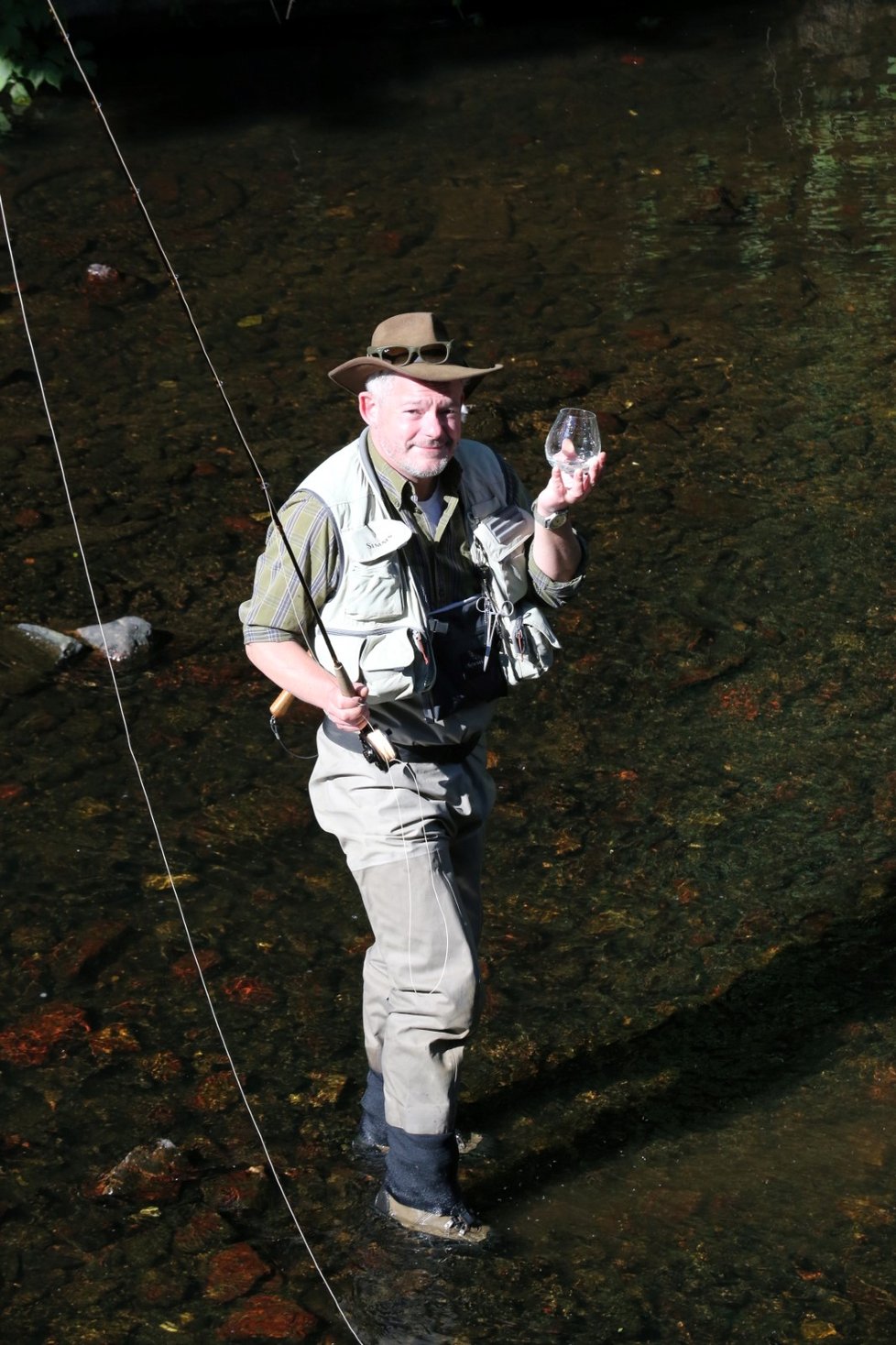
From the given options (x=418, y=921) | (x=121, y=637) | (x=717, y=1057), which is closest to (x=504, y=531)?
(x=418, y=921)

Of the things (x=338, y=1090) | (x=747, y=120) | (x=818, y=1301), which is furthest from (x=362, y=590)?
(x=747, y=120)

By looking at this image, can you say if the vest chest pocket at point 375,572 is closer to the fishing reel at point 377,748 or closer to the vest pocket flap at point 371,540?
the vest pocket flap at point 371,540

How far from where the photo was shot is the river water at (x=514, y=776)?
3961mm

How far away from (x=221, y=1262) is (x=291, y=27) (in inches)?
477

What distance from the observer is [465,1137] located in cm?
433

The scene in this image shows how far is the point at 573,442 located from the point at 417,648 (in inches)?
21.6

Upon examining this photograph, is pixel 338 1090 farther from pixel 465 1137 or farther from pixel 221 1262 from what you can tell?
pixel 221 1262

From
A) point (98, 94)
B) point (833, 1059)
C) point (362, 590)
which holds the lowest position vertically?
Answer: point (833, 1059)

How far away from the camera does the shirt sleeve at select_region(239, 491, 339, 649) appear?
11.8ft

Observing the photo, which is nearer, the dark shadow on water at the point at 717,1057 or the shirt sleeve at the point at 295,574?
the shirt sleeve at the point at 295,574

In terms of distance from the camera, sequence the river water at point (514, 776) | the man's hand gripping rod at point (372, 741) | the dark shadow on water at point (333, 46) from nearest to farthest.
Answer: the man's hand gripping rod at point (372, 741) < the river water at point (514, 776) < the dark shadow on water at point (333, 46)

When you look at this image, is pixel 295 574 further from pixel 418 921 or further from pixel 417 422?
pixel 418 921

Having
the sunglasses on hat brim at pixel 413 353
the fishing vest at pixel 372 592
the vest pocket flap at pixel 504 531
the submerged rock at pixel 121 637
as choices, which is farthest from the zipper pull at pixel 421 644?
the submerged rock at pixel 121 637

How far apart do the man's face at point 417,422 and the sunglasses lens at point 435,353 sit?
0.26ft
